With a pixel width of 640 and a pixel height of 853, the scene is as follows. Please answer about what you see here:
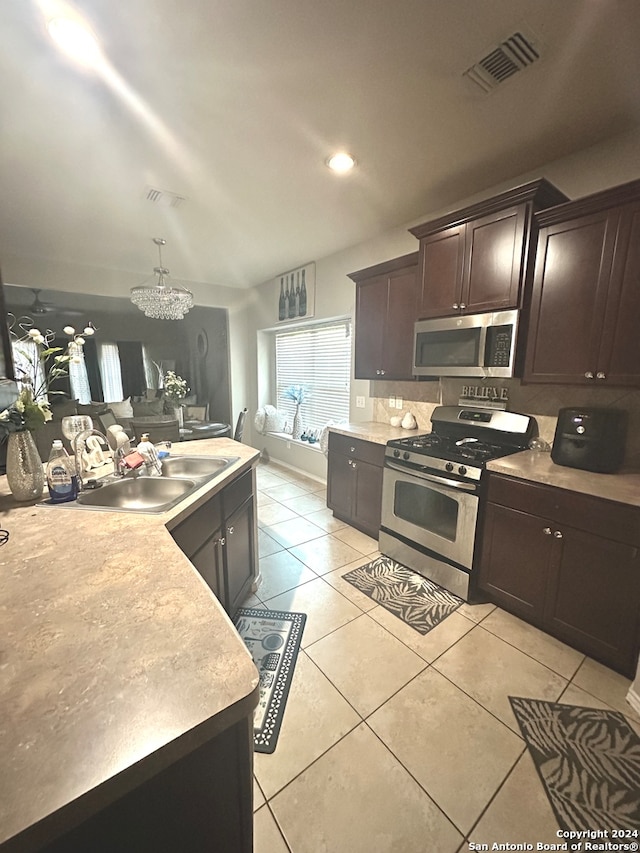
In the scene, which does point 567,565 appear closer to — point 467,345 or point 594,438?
point 594,438

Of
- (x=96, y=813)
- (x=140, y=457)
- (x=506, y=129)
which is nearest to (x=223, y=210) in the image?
(x=506, y=129)

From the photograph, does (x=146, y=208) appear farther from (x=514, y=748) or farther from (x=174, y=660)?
(x=514, y=748)

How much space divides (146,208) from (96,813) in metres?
3.48

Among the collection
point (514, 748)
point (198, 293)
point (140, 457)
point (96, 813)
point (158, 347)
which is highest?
point (198, 293)

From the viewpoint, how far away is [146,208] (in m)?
2.83

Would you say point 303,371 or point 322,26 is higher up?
point 322,26

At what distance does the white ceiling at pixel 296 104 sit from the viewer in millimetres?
1322

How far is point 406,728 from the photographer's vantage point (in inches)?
56.8

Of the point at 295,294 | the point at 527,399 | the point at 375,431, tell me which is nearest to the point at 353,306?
the point at 295,294

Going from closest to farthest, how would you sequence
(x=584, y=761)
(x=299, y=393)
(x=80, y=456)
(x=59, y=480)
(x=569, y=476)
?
1. (x=584, y=761)
2. (x=59, y=480)
3. (x=80, y=456)
4. (x=569, y=476)
5. (x=299, y=393)

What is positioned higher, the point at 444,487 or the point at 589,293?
the point at 589,293

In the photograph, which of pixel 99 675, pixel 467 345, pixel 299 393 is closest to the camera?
pixel 99 675

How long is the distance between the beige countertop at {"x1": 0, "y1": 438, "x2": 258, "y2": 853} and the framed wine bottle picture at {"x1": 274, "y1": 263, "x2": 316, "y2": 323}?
12.3 ft

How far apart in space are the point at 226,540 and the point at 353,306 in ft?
9.15
